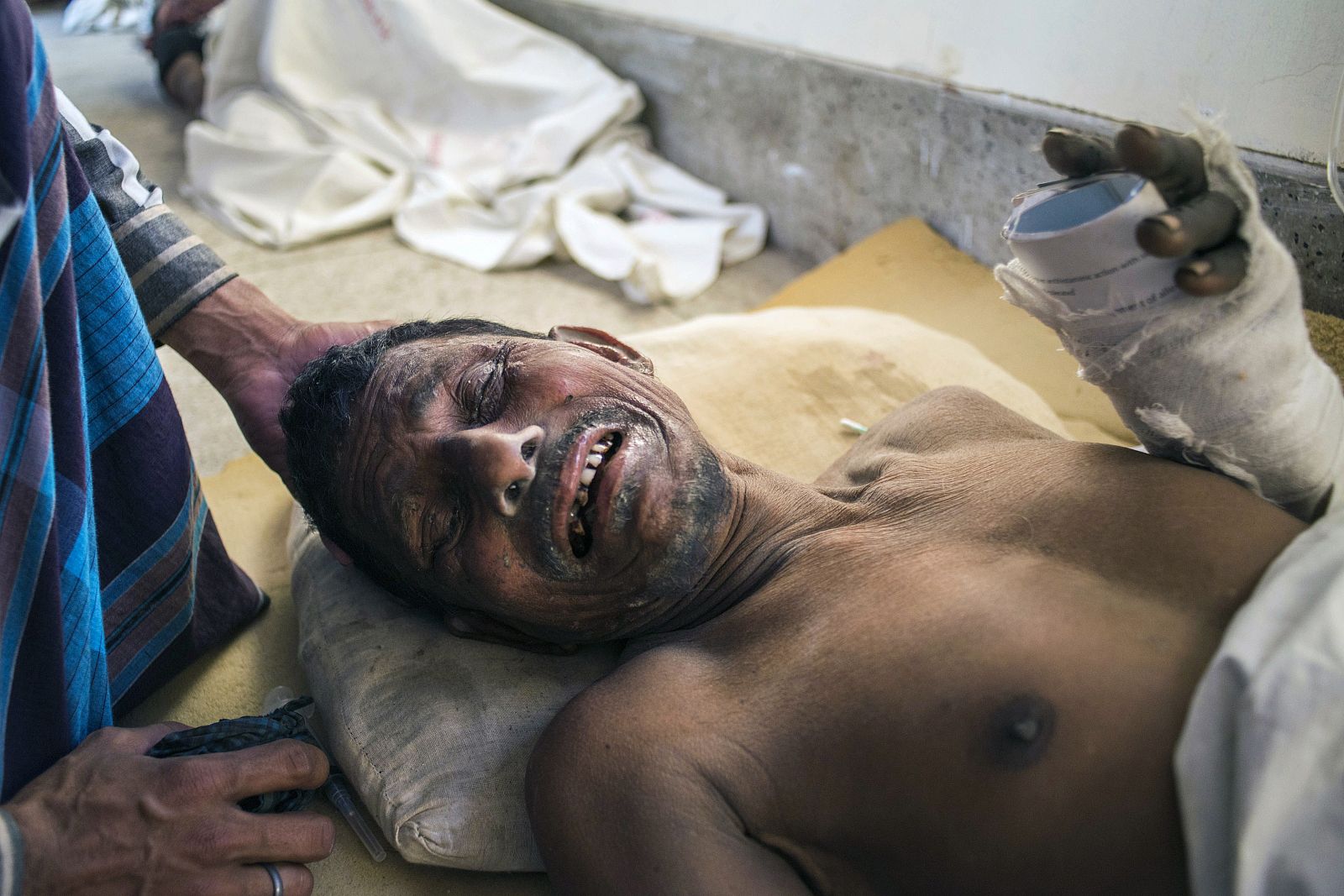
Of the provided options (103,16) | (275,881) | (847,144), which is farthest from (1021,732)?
(103,16)

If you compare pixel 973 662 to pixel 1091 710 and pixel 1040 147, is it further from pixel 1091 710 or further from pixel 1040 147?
pixel 1040 147

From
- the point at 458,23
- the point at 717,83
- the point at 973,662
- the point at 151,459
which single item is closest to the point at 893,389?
the point at 973,662

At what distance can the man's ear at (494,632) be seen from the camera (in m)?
1.91

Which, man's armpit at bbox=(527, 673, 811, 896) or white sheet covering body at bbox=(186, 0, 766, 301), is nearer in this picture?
man's armpit at bbox=(527, 673, 811, 896)

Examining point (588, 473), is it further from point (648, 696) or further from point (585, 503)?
point (648, 696)

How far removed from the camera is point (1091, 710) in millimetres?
1336

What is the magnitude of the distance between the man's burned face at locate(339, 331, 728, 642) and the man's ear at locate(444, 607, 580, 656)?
4 centimetres

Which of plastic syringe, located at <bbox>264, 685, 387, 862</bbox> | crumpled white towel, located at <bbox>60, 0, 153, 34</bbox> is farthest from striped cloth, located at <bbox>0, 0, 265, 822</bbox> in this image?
crumpled white towel, located at <bbox>60, 0, 153, 34</bbox>

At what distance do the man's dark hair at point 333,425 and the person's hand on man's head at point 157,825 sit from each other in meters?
0.45

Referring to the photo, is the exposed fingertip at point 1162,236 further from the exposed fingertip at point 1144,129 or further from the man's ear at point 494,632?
the man's ear at point 494,632

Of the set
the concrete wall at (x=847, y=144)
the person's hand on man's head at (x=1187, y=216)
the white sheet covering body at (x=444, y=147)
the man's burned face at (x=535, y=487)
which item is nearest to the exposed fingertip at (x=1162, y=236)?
the person's hand on man's head at (x=1187, y=216)

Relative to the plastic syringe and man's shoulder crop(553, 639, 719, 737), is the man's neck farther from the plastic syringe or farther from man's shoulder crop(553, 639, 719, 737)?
the plastic syringe

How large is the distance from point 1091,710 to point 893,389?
1510 mm

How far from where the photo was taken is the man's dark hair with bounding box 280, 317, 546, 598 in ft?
6.20
